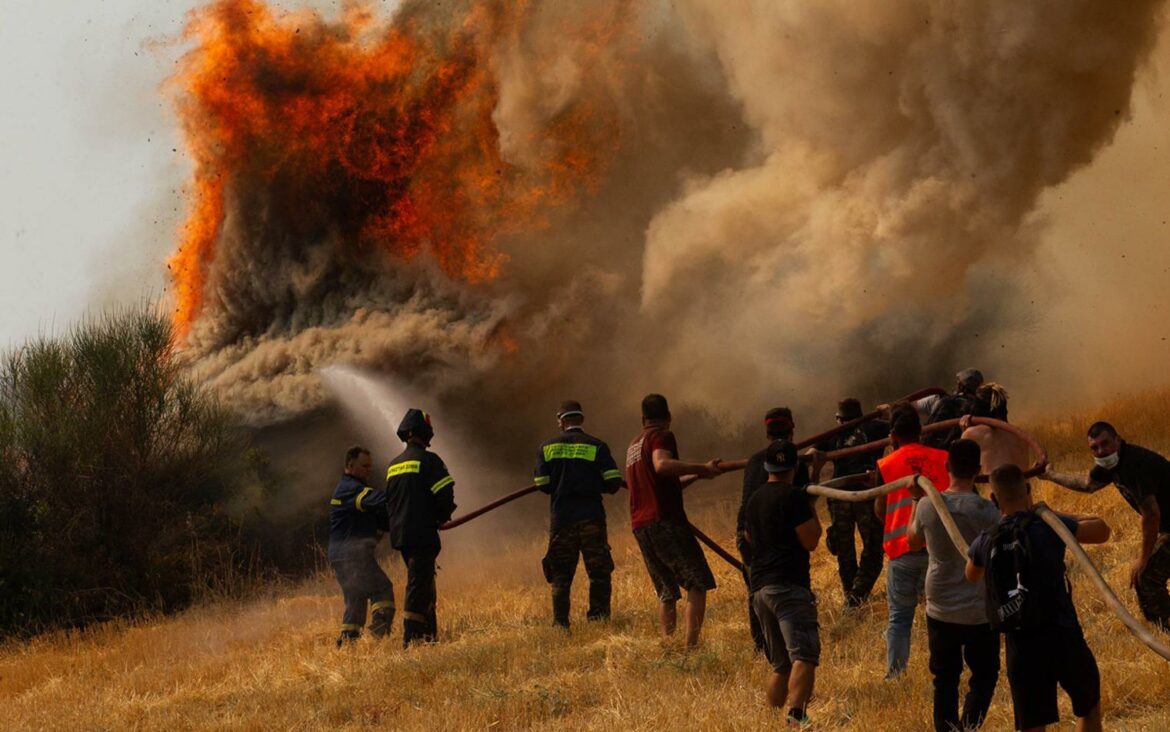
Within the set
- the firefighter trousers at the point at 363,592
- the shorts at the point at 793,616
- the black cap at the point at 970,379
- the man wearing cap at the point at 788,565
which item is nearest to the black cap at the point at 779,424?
the man wearing cap at the point at 788,565

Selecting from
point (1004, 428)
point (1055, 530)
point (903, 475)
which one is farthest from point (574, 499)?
point (1055, 530)

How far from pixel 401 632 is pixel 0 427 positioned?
10.8 meters

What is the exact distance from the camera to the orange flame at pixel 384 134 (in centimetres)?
2355

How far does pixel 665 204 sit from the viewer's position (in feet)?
81.4

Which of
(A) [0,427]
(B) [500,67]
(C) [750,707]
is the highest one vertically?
(B) [500,67]

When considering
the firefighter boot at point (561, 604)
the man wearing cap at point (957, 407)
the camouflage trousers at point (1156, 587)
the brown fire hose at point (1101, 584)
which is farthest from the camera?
the firefighter boot at point (561, 604)

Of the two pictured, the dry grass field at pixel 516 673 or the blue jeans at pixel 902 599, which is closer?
the dry grass field at pixel 516 673

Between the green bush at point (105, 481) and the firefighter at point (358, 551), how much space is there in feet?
23.3

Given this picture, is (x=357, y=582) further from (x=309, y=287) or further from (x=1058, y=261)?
(x=1058, y=261)

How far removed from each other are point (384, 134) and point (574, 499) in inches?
601

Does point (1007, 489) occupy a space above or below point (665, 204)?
below

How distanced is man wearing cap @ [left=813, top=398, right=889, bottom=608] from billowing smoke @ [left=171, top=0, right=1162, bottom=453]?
1121 centimetres

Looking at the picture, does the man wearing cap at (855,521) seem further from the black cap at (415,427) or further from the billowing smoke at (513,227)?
the billowing smoke at (513,227)

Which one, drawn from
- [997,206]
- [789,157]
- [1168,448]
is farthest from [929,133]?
[1168,448]
